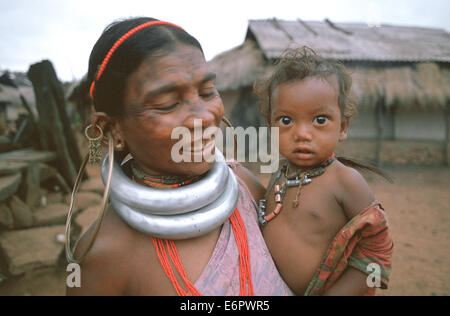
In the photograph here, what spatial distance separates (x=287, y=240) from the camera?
138 cm

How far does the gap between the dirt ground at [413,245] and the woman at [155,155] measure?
1.32 meters

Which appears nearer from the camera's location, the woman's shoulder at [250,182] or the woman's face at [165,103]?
the woman's face at [165,103]

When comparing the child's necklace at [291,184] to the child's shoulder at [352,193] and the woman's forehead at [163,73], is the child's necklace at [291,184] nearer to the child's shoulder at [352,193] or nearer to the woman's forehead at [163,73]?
the child's shoulder at [352,193]

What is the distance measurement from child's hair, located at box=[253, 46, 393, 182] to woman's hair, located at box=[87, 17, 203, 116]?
49cm

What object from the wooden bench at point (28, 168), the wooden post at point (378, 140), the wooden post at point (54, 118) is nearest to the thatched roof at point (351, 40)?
the wooden post at point (378, 140)

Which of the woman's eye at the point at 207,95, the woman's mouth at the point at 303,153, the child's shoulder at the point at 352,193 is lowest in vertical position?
the child's shoulder at the point at 352,193

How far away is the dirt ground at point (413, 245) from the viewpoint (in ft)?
12.7

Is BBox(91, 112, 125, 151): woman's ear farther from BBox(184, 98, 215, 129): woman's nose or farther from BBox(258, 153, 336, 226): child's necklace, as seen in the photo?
BBox(258, 153, 336, 226): child's necklace

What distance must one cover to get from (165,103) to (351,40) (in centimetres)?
1191

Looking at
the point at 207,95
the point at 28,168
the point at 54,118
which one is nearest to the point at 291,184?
the point at 207,95

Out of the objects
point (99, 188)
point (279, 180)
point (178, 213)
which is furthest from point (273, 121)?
point (99, 188)

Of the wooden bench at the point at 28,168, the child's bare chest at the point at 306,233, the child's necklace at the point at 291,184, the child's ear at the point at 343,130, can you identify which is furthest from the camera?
the wooden bench at the point at 28,168

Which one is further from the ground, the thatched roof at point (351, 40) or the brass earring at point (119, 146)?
the thatched roof at point (351, 40)

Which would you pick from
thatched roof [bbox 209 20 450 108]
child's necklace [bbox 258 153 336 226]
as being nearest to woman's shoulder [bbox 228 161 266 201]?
child's necklace [bbox 258 153 336 226]
